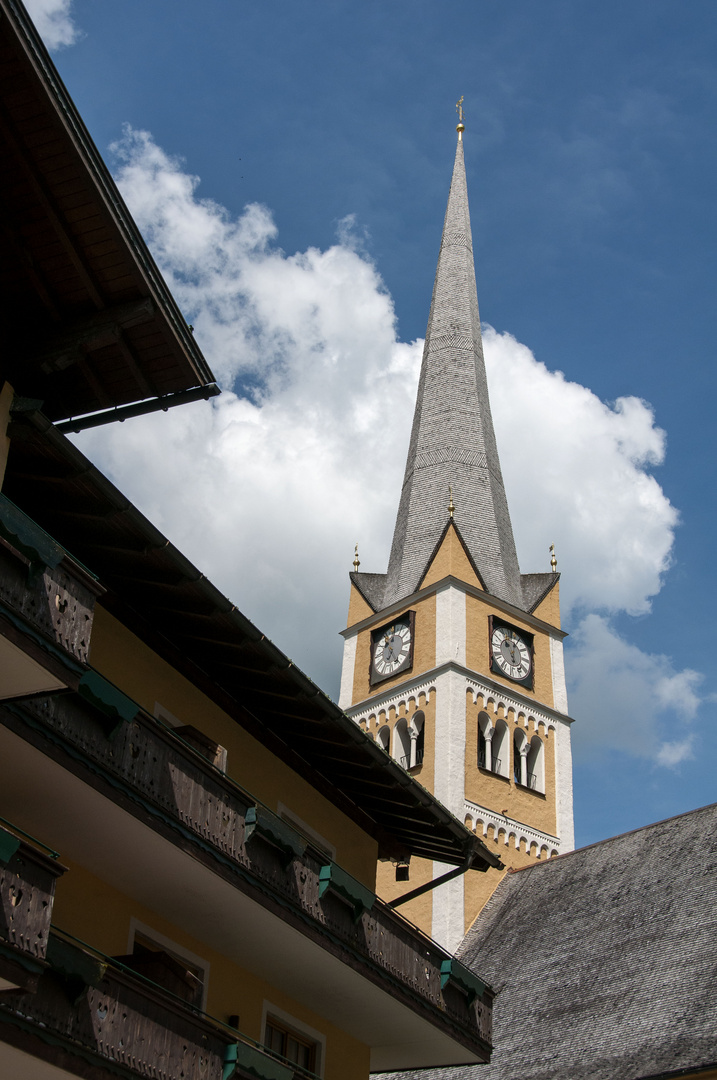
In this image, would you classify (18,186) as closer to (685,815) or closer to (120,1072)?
(120,1072)

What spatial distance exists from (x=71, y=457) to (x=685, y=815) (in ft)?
79.7

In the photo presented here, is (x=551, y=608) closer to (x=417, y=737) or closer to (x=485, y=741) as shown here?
(x=485, y=741)

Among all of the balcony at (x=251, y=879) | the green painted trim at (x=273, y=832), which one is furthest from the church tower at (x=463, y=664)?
the green painted trim at (x=273, y=832)

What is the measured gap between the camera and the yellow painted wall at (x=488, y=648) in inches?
1674

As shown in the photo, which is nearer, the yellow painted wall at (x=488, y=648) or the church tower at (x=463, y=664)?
the church tower at (x=463, y=664)

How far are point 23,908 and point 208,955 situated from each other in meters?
5.53

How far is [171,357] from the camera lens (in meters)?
12.3

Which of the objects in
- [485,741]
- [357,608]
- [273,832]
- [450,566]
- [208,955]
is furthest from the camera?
[357,608]

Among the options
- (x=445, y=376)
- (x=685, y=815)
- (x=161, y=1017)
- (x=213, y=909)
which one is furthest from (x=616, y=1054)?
(x=445, y=376)

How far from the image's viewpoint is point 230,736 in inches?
586

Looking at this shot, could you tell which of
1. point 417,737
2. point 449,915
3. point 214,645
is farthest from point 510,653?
point 214,645

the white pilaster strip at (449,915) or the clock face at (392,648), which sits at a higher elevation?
the clock face at (392,648)

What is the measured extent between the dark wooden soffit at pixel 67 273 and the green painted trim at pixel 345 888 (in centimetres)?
532

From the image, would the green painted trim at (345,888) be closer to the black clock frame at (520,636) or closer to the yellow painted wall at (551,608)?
the black clock frame at (520,636)
